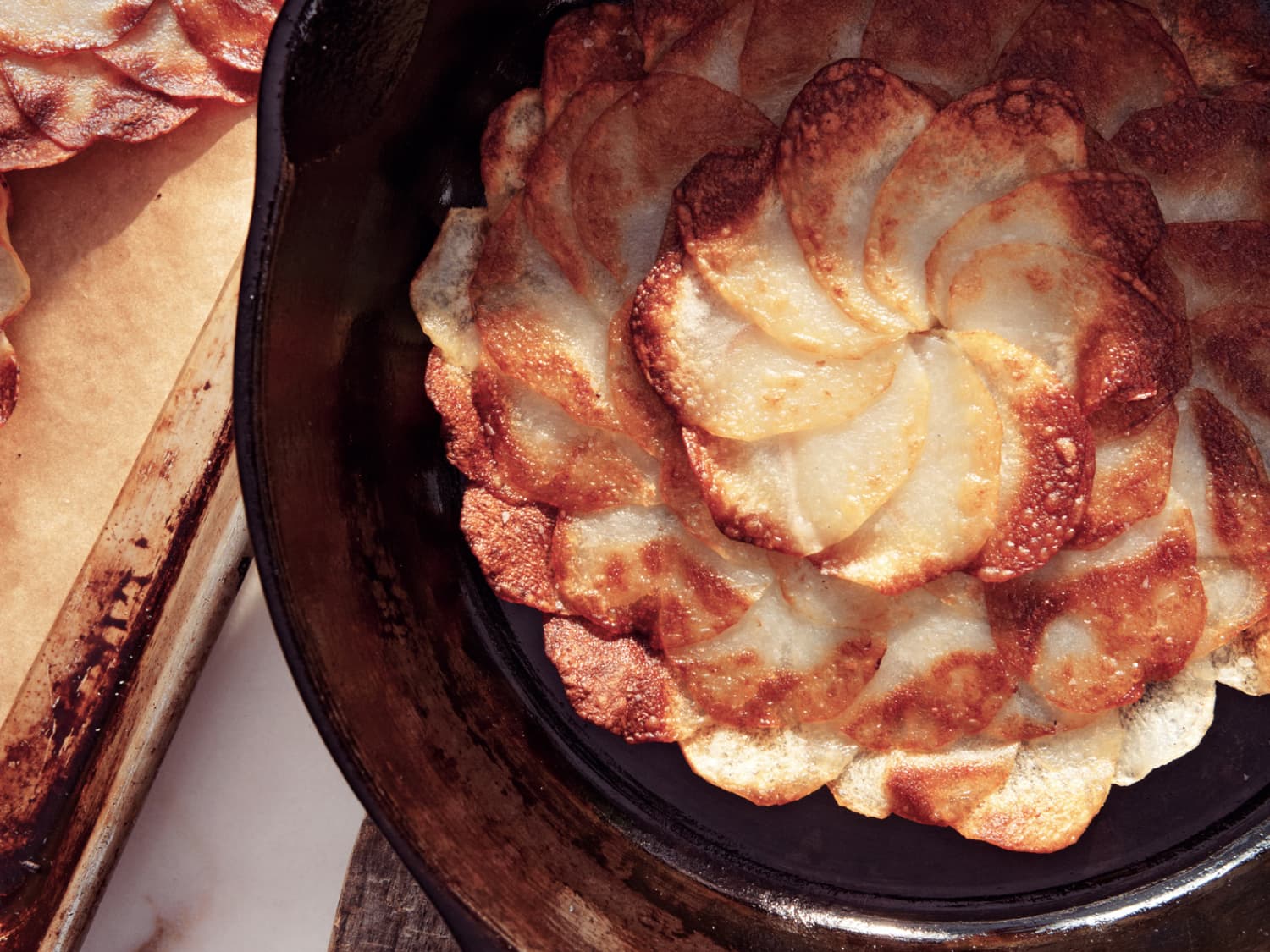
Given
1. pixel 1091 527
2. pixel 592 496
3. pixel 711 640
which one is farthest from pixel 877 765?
pixel 592 496

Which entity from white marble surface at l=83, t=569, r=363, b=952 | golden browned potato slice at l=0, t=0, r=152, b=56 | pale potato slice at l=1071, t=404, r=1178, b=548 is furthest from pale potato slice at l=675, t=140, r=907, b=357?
white marble surface at l=83, t=569, r=363, b=952

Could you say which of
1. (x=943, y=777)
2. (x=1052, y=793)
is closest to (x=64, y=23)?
(x=943, y=777)

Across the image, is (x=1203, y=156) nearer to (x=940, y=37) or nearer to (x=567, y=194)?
(x=940, y=37)

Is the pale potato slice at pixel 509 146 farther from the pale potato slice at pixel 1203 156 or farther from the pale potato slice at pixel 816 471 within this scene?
the pale potato slice at pixel 1203 156

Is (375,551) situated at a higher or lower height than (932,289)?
lower

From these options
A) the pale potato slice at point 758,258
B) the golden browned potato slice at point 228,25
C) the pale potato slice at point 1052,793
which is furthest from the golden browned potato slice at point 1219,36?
the golden browned potato slice at point 228,25

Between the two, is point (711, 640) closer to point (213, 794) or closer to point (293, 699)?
point (293, 699)
